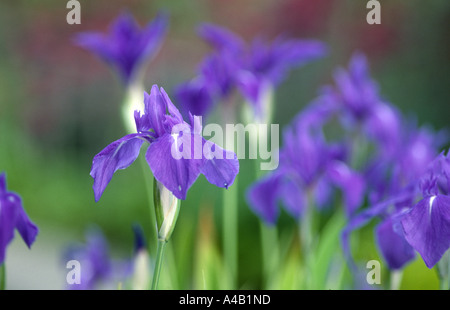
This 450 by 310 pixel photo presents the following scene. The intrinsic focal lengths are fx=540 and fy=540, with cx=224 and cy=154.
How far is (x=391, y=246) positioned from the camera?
645 millimetres

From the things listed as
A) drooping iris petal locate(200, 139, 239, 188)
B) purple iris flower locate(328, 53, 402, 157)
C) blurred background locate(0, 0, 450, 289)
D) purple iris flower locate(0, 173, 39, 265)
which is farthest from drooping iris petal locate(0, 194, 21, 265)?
blurred background locate(0, 0, 450, 289)

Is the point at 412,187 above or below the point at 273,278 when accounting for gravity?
above

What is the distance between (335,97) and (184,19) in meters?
2.08

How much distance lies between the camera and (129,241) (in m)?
2.15

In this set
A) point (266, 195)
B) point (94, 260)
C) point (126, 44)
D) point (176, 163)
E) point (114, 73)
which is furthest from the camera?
point (114, 73)

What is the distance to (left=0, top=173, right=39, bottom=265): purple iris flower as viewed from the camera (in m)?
0.57

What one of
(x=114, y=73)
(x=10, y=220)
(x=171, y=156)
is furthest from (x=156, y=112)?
(x=114, y=73)

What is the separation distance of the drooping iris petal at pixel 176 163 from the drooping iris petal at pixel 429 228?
0.22m

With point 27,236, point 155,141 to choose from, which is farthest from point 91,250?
point 155,141

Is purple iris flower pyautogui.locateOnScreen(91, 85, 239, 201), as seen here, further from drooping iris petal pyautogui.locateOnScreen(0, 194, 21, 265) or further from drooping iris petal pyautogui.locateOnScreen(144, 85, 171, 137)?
drooping iris petal pyautogui.locateOnScreen(0, 194, 21, 265)

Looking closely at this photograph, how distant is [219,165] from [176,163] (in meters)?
0.04

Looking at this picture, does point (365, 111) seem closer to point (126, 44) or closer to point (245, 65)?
point (245, 65)
